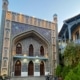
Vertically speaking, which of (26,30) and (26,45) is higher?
(26,30)

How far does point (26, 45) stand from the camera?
748 inches

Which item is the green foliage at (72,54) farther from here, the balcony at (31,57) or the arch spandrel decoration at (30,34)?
the arch spandrel decoration at (30,34)

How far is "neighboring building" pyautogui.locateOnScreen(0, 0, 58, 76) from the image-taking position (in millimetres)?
16844

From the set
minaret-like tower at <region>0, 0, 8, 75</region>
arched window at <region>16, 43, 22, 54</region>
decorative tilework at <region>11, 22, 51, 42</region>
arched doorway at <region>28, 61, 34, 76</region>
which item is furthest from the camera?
arched doorway at <region>28, 61, 34, 76</region>

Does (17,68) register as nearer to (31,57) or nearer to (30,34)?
(31,57)

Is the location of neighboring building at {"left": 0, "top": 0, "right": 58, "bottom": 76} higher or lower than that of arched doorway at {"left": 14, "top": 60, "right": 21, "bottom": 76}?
higher

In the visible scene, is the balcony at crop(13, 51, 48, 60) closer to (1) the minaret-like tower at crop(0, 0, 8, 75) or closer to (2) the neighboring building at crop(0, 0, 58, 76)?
(2) the neighboring building at crop(0, 0, 58, 76)

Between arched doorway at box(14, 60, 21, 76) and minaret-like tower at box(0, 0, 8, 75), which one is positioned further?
arched doorway at box(14, 60, 21, 76)

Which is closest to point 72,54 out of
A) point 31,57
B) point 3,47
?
point 31,57

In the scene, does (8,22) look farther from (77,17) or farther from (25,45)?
(77,17)

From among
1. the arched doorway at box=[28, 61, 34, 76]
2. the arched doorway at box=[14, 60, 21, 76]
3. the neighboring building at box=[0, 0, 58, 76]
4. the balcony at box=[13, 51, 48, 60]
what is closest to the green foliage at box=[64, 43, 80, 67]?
the neighboring building at box=[0, 0, 58, 76]

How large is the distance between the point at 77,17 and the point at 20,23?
653cm

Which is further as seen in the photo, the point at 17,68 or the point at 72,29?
the point at 72,29

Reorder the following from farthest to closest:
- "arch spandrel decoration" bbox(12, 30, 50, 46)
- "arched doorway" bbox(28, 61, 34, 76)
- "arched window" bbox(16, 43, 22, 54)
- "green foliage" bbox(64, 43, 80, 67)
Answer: "arched doorway" bbox(28, 61, 34, 76) → "arched window" bbox(16, 43, 22, 54) → "arch spandrel decoration" bbox(12, 30, 50, 46) → "green foliage" bbox(64, 43, 80, 67)
